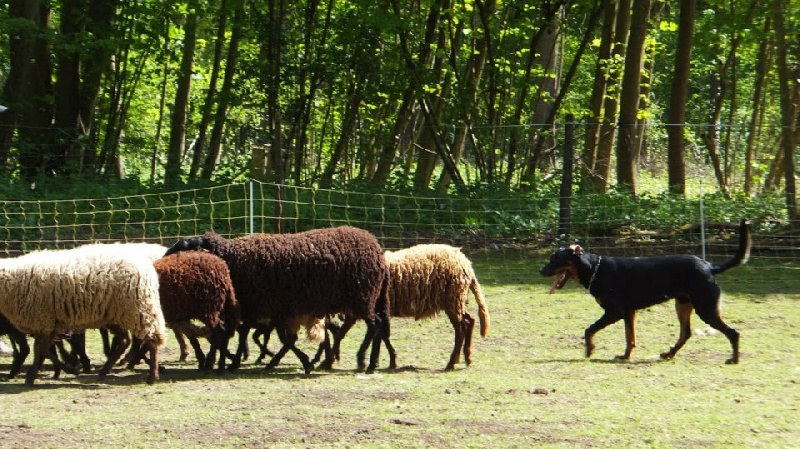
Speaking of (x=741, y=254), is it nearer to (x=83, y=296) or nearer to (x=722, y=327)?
(x=722, y=327)

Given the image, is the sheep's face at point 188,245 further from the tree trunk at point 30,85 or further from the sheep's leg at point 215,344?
the tree trunk at point 30,85

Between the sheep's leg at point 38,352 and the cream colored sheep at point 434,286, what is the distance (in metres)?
2.72

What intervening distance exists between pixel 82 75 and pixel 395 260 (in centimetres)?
1447

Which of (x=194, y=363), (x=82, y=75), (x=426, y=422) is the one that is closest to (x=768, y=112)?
(x=82, y=75)

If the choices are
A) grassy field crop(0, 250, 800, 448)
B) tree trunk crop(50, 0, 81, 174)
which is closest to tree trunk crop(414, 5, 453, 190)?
tree trunk crop(50, 0, 81, 174)

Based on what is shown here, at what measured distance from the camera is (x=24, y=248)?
17188 millimetres

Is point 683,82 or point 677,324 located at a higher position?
point 683,82

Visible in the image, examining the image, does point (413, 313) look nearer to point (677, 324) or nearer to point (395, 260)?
point (395, 260)

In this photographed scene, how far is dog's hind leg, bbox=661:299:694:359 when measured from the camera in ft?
35.8

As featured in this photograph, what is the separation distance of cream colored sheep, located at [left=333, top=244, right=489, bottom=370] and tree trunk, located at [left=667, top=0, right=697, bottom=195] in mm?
10109

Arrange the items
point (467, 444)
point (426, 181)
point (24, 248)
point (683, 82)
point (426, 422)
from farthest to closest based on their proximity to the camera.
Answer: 1. point (426, 181)
2. point (683, 82)
3. point (24, 248)
4. point (426, 422)
5. point (467, 444)

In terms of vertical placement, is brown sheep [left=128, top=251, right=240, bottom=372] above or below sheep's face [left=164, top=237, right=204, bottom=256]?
below

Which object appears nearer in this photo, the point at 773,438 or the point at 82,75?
the point at 773,438

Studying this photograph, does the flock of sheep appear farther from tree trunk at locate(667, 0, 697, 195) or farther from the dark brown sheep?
tree trunk at locate(667, 0, 697, 195)
